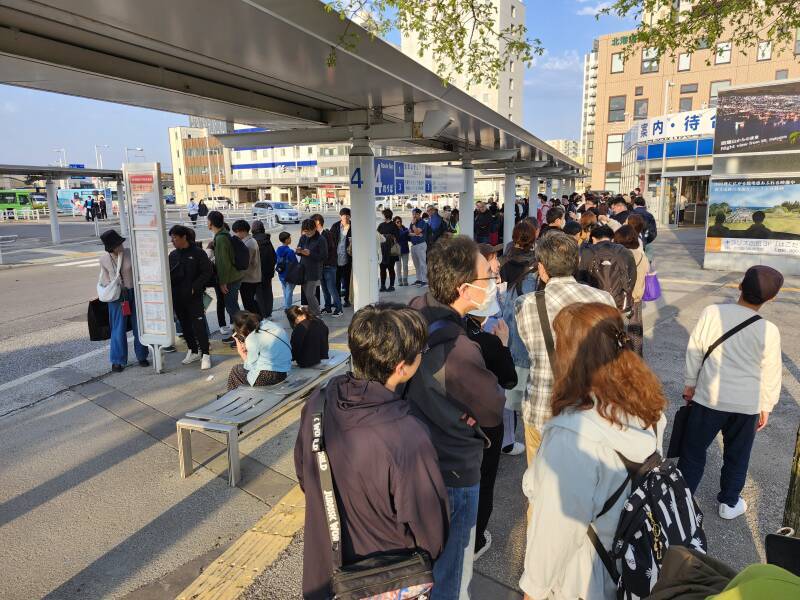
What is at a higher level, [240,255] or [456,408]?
[240,255]

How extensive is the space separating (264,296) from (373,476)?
7043 mm

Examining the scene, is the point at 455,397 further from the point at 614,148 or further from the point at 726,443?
the point at 614,148

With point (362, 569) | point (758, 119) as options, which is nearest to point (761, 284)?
point (362, 569)

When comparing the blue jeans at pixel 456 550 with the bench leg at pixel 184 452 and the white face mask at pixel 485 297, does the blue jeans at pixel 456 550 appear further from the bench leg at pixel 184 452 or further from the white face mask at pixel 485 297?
the bench leg at pixel 184 452

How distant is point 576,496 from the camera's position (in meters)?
1.74

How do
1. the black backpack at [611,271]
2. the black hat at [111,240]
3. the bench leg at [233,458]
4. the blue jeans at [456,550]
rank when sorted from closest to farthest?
the blue jeans at [456,550], the bench leg at [233,458], the black backpack at [611,271], the black hat at [111,240]

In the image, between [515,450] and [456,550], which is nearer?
[456,550]

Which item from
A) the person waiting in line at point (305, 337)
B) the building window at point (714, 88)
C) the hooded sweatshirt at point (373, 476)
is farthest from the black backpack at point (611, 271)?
the building window at point (714, 88)

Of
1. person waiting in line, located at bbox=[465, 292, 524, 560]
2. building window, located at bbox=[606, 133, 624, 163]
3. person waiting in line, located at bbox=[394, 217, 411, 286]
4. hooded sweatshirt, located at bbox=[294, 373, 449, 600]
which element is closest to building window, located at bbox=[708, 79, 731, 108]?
building window, located at bbox=[606, 133, 624, 163]

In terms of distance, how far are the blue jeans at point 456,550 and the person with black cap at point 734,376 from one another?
1800mm

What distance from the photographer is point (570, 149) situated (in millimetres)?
147250

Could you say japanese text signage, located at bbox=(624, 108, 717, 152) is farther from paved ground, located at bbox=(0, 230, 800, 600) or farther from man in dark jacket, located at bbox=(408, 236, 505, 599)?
man in dark jacket, located at bbox=(408, 236, 505, 599)

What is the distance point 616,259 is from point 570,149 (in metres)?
156

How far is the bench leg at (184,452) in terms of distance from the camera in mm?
3934
